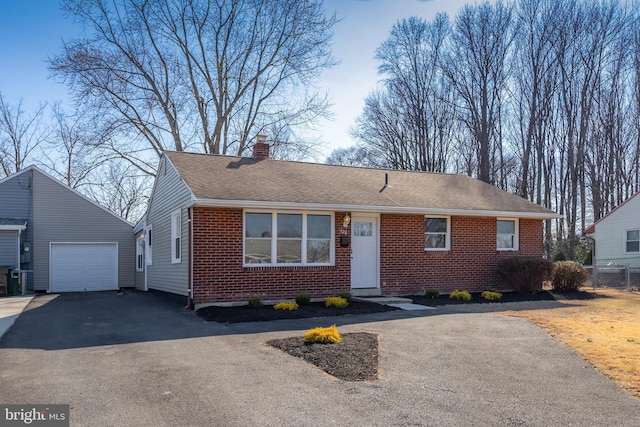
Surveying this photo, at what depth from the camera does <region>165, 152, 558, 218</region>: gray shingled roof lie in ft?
44.3

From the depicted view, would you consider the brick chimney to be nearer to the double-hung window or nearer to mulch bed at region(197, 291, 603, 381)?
mulch bed at region(197, 291, 603, 381)

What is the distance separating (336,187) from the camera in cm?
1580

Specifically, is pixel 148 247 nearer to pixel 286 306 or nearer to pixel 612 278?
pixel 286 306

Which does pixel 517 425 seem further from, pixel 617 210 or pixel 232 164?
pixel 617 210

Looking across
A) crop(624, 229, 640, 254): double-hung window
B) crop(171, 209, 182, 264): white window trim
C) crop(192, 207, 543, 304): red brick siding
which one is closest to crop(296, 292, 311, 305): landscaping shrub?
crop(192, 207, 543, 304): red brick siding

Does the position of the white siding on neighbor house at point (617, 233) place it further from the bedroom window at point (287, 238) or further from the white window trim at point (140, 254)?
the white window trim at point (140, 254)

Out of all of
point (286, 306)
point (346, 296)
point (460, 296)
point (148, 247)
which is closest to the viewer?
point (286, 306)

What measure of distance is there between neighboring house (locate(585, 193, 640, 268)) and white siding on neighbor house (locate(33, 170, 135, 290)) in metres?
21.2

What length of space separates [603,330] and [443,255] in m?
6.28

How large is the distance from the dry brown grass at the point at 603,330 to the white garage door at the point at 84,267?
18067 millimetres

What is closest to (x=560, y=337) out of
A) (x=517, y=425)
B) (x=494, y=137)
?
(x=517, y=425)

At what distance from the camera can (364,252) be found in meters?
14.9

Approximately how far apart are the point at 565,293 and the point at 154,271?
541 inches

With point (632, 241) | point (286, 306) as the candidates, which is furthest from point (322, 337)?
point (632, 241)
